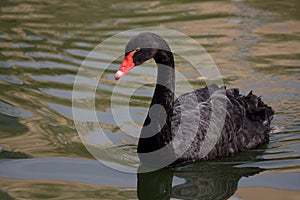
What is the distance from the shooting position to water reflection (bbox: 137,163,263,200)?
5.56m

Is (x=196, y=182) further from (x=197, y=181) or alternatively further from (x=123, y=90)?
(x=123, y=90)

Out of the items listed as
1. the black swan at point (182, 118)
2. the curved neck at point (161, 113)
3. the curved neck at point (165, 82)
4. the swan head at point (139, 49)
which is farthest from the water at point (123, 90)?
the swan head at point (139, 49)

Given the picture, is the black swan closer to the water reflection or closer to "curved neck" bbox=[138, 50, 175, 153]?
"curved neck" bbox=[138, 50, 175, 153]

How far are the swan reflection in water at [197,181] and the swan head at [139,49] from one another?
101 centimetres

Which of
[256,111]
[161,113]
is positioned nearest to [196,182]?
[161,113]

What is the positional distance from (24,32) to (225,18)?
3105 mm

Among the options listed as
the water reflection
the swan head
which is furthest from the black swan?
the water reflection

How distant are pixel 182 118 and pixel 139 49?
95cm

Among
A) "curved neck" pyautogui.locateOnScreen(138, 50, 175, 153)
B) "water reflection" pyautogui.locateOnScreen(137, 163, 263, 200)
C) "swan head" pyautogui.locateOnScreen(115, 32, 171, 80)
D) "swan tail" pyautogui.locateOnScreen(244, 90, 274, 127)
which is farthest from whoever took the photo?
"swan tail" pyautogui.locateOnScreen(244, 90, 274, 127)

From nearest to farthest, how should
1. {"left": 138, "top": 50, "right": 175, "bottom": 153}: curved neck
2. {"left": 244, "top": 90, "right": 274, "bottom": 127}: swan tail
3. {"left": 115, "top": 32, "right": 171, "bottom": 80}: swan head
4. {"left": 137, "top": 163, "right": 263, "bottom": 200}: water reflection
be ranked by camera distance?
{"left": 115, "top": 32, "right": 171, "bottom": 80}: swan head → {"left": 137, "top": 163, "right": 263, "bottom": 200}: water reflection → {"left": 138, "top": 50, "right": 175, "bottom": 153}: curved neck → {"left": 244, "top": 90, "right": 274, "bottom": 127}: swan tail

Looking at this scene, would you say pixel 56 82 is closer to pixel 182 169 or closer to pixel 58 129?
pixel 58 129

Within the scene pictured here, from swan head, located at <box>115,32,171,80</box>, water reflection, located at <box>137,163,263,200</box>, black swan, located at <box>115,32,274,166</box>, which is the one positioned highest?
swan head, located at <box>115,32,171,80</box>

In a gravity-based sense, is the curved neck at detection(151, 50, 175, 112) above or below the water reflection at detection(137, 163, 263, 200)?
above

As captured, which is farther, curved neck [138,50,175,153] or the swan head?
curved neck [138,50,175,153]
